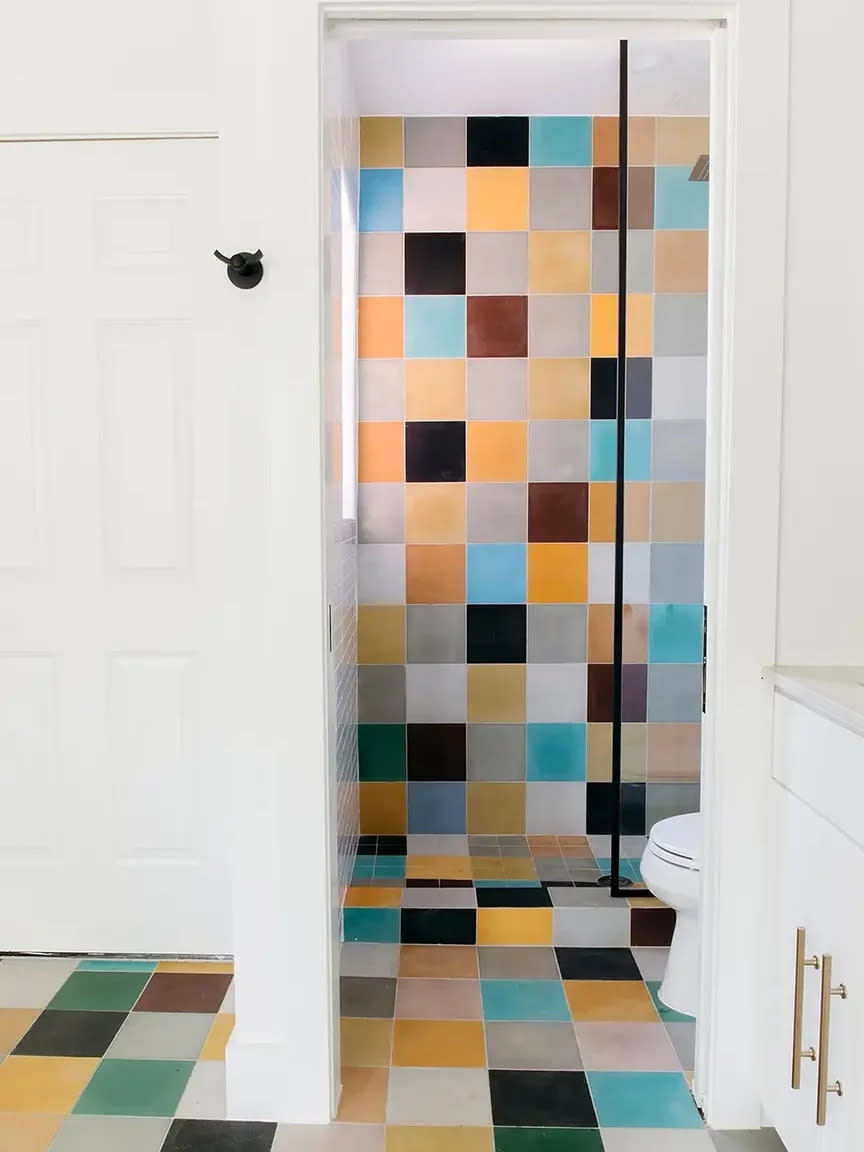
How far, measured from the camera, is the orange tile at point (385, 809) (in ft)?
10.7

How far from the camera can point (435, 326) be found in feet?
10.4

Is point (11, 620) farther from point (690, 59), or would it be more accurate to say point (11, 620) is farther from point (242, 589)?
point (690, 59)

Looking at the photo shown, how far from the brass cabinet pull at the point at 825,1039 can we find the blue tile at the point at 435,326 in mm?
2234

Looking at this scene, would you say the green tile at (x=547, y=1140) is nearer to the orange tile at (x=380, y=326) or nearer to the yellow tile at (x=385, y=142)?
the orange tile at (x=380, y=326)

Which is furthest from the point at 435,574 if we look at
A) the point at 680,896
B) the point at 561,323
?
the point at 680,896

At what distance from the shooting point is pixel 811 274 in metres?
1.70

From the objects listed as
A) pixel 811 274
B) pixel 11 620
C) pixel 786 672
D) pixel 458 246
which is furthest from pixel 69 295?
pixel 786 672

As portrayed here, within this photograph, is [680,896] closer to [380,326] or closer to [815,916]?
[815,916]

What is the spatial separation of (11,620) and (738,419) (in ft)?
5.95

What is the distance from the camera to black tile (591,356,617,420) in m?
3.14

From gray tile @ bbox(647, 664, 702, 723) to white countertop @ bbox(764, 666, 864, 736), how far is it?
1.96 ft

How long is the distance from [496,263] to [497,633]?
1.21 metres

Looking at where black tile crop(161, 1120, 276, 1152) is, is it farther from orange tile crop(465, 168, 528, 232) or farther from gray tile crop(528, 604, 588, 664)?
orange tile crop(465, 168, 528, 232)

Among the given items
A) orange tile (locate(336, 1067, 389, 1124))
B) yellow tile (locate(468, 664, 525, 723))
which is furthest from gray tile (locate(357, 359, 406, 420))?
orange tile (locate(336, 1067, 389, 1124))
